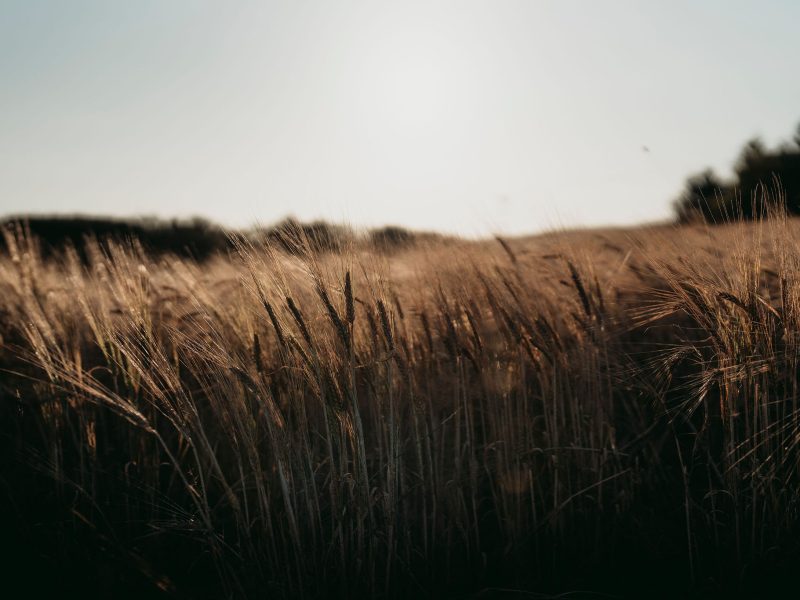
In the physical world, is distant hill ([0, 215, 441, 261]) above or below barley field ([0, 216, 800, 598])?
above

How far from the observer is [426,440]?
7.50ft

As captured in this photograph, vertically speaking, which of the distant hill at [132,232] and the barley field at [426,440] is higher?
the distant hill at [132,232]

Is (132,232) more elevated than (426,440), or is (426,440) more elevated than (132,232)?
(132,232)

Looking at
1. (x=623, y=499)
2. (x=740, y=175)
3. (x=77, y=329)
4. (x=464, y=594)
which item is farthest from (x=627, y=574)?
(x=740, y=175)

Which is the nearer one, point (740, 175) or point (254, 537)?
point (254, 537)

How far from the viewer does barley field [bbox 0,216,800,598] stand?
6.40 feet

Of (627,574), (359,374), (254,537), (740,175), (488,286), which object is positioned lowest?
(627,574)

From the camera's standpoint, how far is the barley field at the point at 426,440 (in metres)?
1.95

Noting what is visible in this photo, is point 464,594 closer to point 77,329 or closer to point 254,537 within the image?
point 254,537

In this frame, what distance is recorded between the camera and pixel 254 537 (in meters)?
2.36

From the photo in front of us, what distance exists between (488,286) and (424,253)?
1.38ft

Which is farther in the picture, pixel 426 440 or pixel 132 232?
pixel 132 232

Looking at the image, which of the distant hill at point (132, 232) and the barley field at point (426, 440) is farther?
the distant hill at point (132, 232)

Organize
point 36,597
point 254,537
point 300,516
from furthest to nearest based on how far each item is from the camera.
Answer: point 254,537
point 36,597
point 300,516
